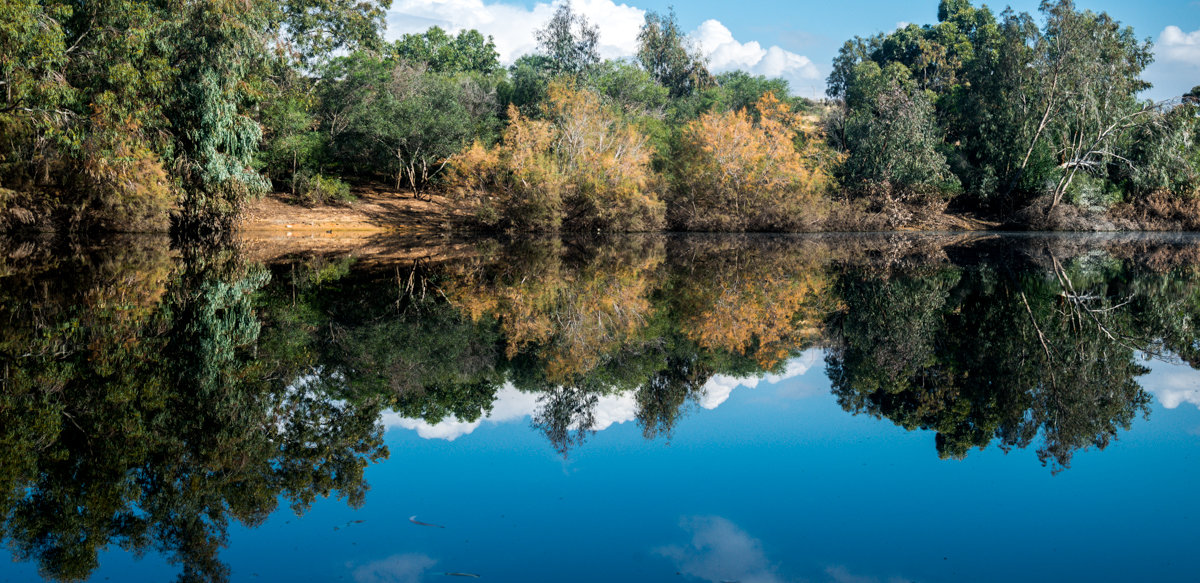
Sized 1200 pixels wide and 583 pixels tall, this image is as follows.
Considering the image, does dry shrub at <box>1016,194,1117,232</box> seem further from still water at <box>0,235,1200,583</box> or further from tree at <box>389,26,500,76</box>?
tree at <box>389,26,500,76</box>

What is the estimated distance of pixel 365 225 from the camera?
1479 inches

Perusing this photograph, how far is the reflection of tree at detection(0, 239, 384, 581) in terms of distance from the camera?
3.92m

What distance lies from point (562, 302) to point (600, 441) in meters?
6.65

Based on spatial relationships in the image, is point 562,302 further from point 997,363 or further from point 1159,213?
point 1159,213

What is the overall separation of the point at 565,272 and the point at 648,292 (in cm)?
417

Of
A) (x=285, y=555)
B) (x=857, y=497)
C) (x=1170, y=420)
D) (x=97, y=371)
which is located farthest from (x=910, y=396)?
(x=97, y=371)

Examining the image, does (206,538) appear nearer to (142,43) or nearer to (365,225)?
(142,43)

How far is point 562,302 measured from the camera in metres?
11.9

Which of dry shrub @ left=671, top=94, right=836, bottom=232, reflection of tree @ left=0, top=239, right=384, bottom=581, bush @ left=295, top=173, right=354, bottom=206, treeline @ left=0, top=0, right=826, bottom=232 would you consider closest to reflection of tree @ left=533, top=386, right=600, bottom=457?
reflection of tree @ left=0, top=239, right=384, bottom=581

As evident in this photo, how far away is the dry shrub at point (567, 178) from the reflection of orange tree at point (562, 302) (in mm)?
13518

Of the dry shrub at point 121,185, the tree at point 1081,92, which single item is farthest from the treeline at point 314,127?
the tree at point 1081,92

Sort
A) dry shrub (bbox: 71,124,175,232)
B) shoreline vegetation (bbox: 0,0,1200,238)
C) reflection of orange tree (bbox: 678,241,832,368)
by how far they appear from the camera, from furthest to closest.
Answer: shoreline vegetation (bbox: 0,0,1200,238) → dry shrub (bbox: 71,124,175,232) → reflection of orange tree (bbox: 678,241,832,368)

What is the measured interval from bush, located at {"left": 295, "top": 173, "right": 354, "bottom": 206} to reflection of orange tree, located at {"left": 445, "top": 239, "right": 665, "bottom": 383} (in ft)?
71.5

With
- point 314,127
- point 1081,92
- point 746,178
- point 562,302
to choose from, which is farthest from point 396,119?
point 1081,92
